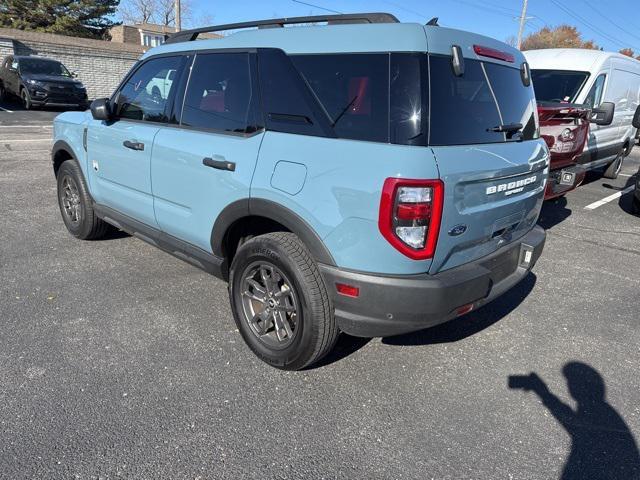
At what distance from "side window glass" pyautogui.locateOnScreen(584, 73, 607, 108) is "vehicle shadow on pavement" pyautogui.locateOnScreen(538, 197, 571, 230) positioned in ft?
5.24

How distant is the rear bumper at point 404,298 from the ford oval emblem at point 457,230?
0.69ft

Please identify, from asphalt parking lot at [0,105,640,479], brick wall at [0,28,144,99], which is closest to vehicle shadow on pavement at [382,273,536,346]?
asphalt parking lot at [0,105,640,479]

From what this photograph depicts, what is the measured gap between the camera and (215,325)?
3.43 m

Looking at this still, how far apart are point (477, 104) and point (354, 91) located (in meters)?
0.73

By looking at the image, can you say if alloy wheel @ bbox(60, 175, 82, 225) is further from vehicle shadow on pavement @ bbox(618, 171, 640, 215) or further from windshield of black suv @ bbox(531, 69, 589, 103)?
vehicle shadow on pavement @ bbox(618, 171, 640, 215)

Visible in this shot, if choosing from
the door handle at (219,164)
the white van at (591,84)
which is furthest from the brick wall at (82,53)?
the door handle at (219,164)

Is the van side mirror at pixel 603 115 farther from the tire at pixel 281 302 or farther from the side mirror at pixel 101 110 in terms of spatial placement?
the side mirror at pixel 101 110

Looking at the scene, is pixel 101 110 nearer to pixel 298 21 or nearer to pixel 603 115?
pixel 298 21

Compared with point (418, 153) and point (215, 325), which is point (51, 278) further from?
point (418, 153)

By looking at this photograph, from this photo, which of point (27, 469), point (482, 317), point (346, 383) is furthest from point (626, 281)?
point (27, 469)

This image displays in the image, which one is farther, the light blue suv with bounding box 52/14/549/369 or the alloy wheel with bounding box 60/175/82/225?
the alloy wheel with bounding box 60/175/82/225

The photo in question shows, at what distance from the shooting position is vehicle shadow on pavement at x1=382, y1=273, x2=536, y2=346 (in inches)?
133

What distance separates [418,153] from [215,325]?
196cm

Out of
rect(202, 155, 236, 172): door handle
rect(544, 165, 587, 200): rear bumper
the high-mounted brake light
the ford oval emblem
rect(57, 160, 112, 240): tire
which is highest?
the high-mounted brake light
